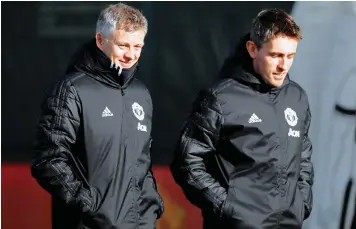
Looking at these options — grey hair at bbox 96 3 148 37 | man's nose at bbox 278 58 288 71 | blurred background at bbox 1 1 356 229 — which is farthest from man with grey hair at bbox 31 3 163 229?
blurred background at bbox 1 1 356 229

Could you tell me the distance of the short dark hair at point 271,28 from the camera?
3.57 m

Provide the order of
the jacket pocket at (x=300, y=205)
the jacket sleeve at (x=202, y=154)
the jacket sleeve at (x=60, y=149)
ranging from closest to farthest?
Result: the jacket sleeve at (x=60, y=149)
the jacket sleeve at (x=202, y=154)
the jacket pocket at (x=300, y=205)

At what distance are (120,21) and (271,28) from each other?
0.58m

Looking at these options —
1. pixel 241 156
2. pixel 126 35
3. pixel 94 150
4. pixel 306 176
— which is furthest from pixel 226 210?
pixel 126 35

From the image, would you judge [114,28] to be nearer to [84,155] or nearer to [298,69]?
[84,155]

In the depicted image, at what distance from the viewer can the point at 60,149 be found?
11.3ft

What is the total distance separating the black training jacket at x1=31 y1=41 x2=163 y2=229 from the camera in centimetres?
347

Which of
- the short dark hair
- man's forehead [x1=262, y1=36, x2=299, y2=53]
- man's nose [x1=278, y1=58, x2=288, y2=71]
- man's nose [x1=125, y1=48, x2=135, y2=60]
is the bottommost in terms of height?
man's nose [x1=125, y1=48, x2=135, y2=60]

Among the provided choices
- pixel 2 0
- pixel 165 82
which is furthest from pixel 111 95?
pixel 2 0

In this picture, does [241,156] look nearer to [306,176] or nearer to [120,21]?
[306,176]

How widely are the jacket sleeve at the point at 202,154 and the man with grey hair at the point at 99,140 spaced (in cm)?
Result: 17

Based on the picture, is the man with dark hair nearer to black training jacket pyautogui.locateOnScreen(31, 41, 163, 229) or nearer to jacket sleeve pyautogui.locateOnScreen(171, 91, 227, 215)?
jacket sleeve pyautogui.locateOnScreen(171, 91, 227, 215)

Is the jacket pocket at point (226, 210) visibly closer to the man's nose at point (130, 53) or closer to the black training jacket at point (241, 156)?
Answer: the black training jacket at point (241, 156)

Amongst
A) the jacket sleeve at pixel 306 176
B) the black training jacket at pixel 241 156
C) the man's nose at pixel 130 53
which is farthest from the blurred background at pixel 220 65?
the man's nose at pixel 130 53
